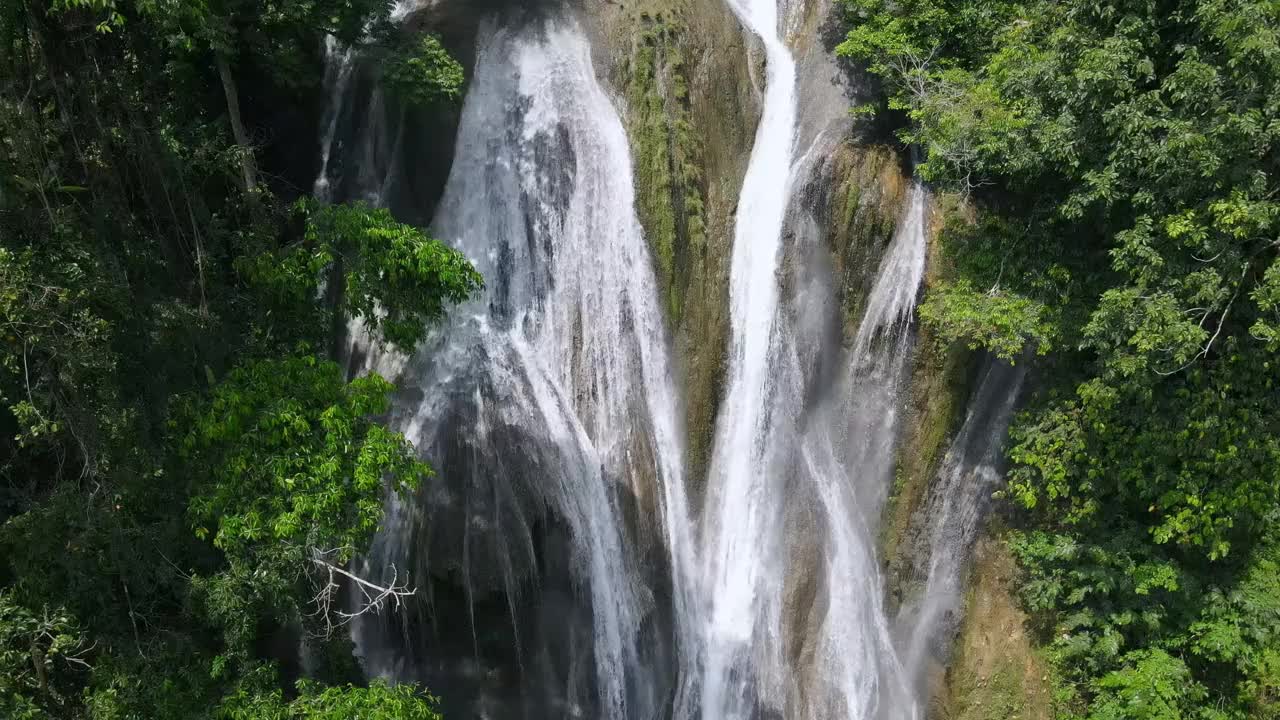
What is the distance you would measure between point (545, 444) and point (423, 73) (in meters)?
5.57

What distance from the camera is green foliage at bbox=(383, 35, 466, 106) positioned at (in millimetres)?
12156

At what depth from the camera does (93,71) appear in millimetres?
8953

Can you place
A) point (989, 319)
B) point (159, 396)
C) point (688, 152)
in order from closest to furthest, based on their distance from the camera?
point (159, 396) < point (989, 319) < point (688, 152)

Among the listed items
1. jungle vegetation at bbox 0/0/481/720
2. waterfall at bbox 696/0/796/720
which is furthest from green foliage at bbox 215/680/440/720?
waterfall at bbox 696/0/796/720

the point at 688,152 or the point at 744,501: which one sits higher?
the point at 688,152

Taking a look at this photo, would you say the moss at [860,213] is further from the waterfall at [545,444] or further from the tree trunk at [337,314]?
the tree trunk at [337,314]

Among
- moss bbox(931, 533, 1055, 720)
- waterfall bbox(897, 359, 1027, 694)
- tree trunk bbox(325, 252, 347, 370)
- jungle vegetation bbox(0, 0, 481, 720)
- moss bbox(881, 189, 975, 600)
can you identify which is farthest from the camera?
tree trunk bbox(325, 252, 347, 370)

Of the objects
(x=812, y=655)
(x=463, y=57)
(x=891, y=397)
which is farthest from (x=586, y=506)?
(x=463, y=57)

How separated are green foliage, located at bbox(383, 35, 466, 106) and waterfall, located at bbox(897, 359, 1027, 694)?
8658 millimetres

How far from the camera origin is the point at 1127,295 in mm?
9609

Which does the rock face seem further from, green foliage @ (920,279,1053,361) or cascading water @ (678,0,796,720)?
green foliage @ (920,279,1053,361)

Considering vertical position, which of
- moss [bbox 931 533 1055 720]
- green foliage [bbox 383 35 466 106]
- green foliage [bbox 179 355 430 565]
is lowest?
moss [bbox 931 533 1055 720]

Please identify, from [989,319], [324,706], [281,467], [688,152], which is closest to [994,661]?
[989,319]

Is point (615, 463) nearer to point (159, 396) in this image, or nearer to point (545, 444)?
point (545, 444)
